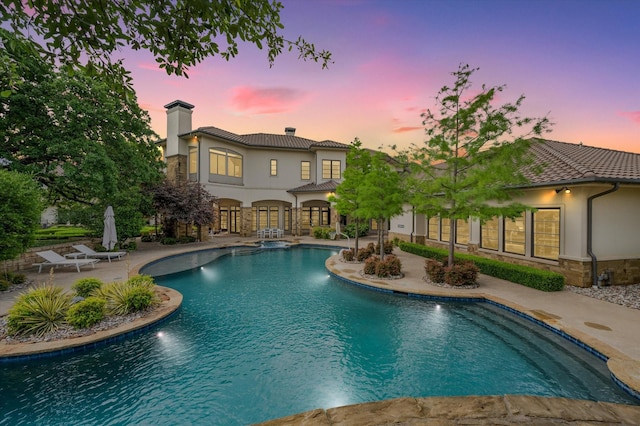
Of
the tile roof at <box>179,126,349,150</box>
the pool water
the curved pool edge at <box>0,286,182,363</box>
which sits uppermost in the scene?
the tile roof at <box>179,126,349,150</box>

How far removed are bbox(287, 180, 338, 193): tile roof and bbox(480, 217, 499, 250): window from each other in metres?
13.6

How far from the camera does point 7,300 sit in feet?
27.4

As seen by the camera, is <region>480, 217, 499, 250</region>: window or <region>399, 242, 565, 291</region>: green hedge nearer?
<region>399, 242, 565, 291</region>: green hedge

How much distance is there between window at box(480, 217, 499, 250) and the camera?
40.9ft

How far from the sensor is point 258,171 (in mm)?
26516

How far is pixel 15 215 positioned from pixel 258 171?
18.4 metres

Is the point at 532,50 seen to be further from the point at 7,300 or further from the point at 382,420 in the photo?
the point at 7,300

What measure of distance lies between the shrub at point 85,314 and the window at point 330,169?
22354mm

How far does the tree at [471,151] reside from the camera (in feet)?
29.5

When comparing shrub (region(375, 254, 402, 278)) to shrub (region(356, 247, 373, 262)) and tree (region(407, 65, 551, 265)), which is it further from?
shrub (region(356, 247, 373, 262))

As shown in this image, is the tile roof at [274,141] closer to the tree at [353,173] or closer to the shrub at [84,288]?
the tree at [353,173]

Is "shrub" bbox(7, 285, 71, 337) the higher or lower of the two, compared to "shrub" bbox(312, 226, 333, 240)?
lower

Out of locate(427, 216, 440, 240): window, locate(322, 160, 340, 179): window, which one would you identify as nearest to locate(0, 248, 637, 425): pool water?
locate(427, 216, 440, 240): window

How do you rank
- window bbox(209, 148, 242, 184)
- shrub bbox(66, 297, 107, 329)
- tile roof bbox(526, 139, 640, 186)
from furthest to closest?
window bbox(209, 148, 242, 184)
tile roof bbox(526, 139, 640, 186)
shrub bbox(66, 297, 107, 329)
